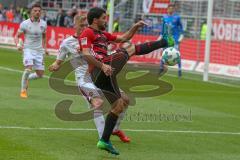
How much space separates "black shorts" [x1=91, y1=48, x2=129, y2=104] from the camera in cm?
1079

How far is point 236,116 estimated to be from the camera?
16125mm

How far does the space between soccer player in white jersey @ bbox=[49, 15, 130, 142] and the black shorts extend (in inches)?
12.3

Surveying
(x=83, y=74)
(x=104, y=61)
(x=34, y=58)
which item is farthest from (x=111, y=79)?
(x=34, y=58)

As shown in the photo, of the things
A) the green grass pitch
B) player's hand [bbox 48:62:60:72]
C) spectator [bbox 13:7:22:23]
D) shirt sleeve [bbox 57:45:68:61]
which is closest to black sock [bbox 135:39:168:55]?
the green grass pitch

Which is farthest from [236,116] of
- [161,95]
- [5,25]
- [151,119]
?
[5,25]

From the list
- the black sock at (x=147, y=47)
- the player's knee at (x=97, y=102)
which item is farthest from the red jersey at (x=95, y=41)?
the player's knee at (x=97, y=102)

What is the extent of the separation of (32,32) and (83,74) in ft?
19.8

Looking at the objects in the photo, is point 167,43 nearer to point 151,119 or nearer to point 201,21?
point 151,119

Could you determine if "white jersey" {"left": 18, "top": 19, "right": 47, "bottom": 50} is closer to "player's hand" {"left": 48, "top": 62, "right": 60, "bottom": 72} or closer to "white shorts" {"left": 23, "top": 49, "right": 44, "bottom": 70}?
"white shorts" {"left": 23, "top": 49, "right": 44, "bottom": 70}

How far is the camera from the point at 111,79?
1076 cm

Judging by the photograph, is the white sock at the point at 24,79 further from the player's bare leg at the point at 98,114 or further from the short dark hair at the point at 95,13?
the short dark hair at the point at 95,13

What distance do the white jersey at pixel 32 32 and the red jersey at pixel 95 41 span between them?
7105mm

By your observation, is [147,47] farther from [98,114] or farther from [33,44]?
[33,44]

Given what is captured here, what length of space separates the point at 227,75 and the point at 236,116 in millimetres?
11646
